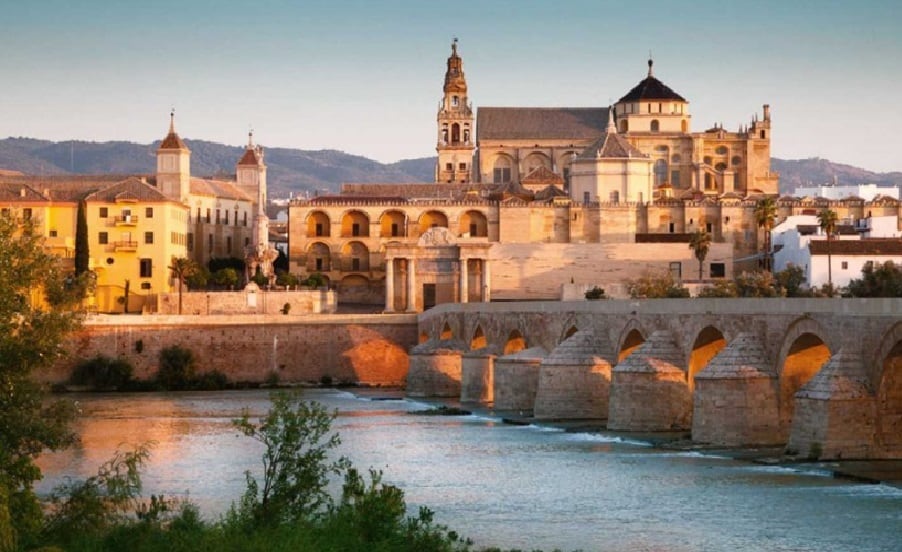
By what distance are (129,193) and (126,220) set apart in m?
2.04

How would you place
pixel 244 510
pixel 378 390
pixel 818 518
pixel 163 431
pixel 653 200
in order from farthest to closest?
1. pixel 653 200
2. pixel 378 390
3. pixel 163 431
4. pixel 818 518
5. pixel 244 510

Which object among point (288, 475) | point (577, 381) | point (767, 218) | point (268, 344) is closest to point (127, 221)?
point (268, 344)

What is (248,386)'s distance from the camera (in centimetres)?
8925

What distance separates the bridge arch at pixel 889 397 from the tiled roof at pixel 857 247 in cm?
5589

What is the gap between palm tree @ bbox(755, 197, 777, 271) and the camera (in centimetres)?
10851

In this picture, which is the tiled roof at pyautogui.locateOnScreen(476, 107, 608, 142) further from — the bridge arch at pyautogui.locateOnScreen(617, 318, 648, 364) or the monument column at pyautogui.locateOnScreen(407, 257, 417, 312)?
the bridge arch at pyautogui.locateOnScreen(617, 318, 648, 364)

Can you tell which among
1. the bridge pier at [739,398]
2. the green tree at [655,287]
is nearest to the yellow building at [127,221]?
the green tree at [655,287]

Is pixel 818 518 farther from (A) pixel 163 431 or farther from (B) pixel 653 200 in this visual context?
(B) pixel 653 200

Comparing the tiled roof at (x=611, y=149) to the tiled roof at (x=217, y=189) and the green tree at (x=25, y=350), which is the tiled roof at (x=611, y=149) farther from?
the green tree at (x=25, y=350)

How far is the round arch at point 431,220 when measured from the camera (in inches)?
4820

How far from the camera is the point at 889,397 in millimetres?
41125

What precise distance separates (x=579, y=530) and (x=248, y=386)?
54254mm

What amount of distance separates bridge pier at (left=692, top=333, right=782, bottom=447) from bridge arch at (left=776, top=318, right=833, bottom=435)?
23cm

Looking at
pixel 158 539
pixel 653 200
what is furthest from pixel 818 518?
pixel 653 200
